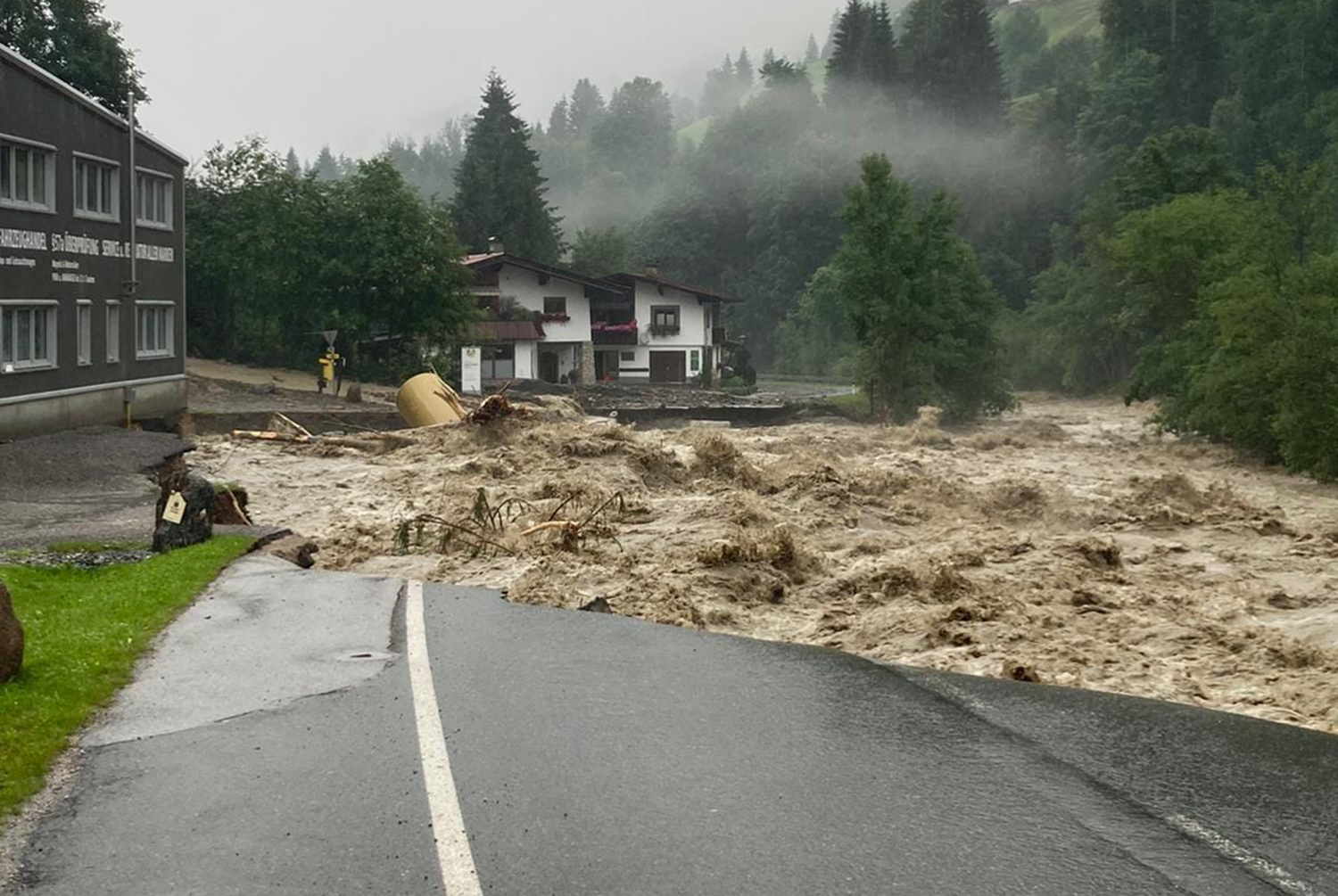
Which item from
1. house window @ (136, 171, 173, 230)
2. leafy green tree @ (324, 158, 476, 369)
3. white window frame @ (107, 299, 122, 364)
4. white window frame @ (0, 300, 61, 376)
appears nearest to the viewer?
white window frame @ (0, 300, 61, 376)

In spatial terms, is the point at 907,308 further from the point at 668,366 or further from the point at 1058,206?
the point at 1058,206

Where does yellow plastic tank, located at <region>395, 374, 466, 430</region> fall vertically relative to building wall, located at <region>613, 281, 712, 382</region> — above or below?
below

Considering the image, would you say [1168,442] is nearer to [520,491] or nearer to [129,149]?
[520,491]

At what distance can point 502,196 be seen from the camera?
374 ft

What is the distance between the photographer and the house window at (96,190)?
120 ft

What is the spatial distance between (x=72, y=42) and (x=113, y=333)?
134 ft

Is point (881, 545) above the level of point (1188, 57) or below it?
below

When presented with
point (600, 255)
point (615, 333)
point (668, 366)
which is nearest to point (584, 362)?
point (615, 333)

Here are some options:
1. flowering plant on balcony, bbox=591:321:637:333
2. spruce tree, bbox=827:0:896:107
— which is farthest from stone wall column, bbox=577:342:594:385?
spruce tree, bbox=827:0:896:107

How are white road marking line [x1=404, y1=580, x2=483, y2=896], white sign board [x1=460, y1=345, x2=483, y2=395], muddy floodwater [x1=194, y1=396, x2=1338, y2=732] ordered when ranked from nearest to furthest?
1. white road marking line [x1=404, y1=580, x2=483, y2=896]
2. muddy floodwater [x1=194, y1=396, x2=1338, y2=732]
3. white sign board [x1=460, y1=345, x2=483, y2=395]

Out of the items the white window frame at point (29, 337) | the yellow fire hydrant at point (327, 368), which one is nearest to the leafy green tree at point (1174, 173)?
the yellow fire hydrant at point (327, 368)

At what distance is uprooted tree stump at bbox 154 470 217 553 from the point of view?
19.4 metres

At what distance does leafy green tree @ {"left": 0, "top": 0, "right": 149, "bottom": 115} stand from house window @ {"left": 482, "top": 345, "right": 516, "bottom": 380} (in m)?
23.4

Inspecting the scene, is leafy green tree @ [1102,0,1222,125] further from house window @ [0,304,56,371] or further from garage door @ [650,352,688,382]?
house window @ [0,304,56,371]
